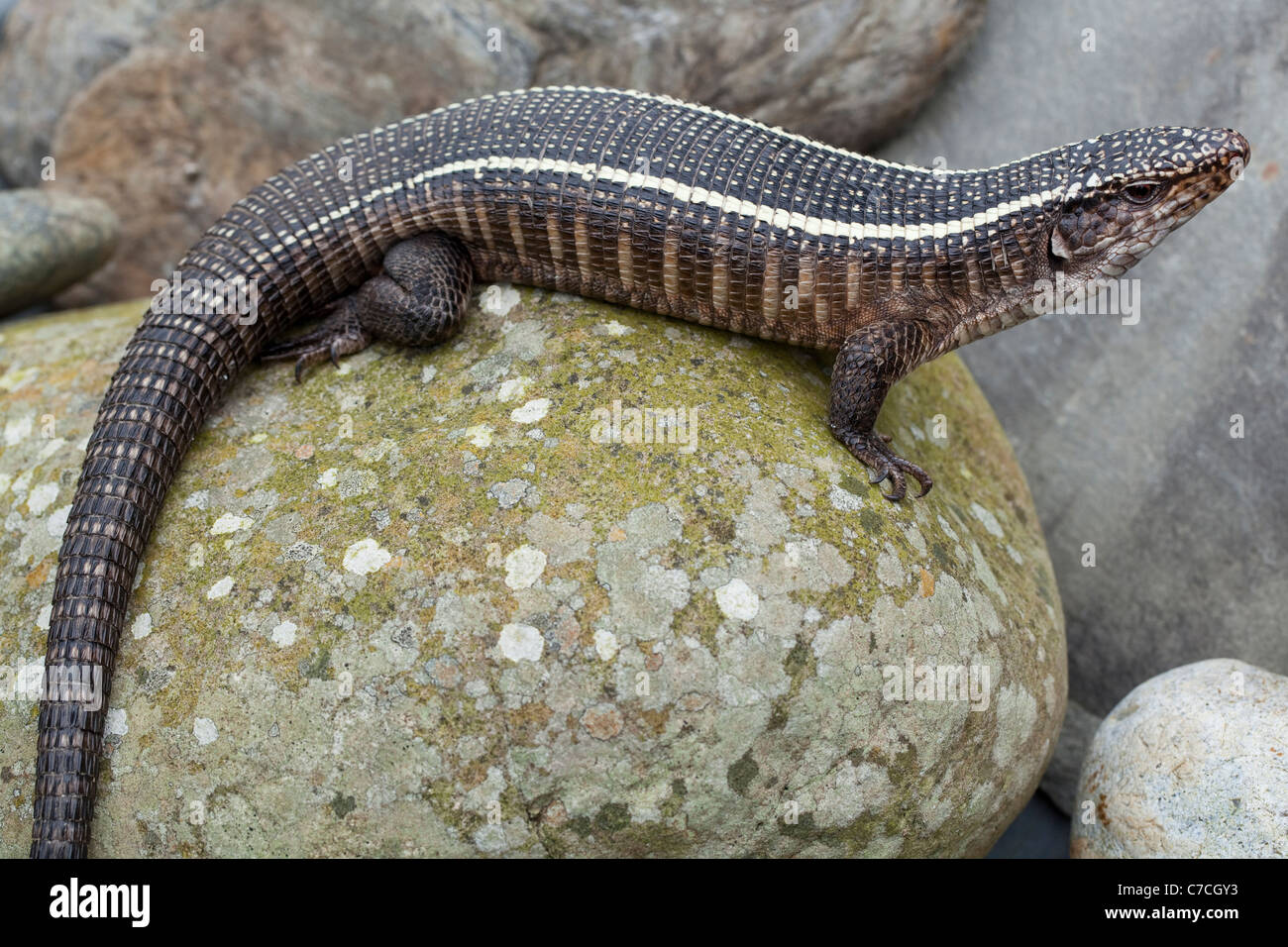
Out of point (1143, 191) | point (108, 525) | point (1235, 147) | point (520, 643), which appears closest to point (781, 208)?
point (1143, 191)

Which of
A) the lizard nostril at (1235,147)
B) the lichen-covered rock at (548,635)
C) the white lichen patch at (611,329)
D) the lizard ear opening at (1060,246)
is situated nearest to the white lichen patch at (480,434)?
the lichen-covered rock at (548,635)

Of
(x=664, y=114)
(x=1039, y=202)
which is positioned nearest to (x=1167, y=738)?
(x=1039, y=202)

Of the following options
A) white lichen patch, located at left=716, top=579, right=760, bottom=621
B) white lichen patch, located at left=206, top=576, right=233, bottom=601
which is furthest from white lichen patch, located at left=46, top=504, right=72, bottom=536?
white lichen patch, located at left=716, top=579, right=760, bottom=621

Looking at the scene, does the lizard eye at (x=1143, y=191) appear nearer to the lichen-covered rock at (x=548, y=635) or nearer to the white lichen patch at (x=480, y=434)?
→ the lichen-covered rock at (x=548, y=635)

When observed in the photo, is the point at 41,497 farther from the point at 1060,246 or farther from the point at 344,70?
the point at 1060,246

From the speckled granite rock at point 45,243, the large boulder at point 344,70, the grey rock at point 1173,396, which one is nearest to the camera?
the grey rock at point 1173,396

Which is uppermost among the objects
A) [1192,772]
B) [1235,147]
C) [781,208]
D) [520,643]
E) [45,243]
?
[1235,147]

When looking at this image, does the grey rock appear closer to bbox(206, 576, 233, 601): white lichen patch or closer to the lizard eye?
the lizard eye
